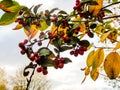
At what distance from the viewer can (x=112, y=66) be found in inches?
58.2

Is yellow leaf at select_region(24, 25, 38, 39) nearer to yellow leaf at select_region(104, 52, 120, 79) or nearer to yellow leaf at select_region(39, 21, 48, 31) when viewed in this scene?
yellow leaf at select_region(39, 21, 48, 31)

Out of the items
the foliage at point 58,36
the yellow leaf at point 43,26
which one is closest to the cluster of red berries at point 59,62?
the foliage at point 58,36

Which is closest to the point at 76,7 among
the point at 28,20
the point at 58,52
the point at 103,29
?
the point at 28,20

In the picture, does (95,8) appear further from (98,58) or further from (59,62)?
(59,62)

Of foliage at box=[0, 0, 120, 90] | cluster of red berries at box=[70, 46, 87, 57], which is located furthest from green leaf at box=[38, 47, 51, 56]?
cluster of red berries at box=[70, 46, 87, 57]

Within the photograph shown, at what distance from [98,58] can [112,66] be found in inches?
→ 5.0

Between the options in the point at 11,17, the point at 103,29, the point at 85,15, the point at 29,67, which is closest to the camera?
the point at 29,67

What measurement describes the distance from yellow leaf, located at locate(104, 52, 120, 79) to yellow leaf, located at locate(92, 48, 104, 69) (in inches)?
2.7

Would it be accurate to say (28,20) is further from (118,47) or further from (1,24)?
(118,47)

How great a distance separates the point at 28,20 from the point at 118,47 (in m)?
0.61

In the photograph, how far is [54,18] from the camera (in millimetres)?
1895

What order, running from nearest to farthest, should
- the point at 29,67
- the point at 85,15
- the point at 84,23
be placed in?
the point at 29,67
the point at 85,15
the point at 84,23

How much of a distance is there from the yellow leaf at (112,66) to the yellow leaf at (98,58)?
0.22 ft

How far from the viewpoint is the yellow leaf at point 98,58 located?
1.56 metres
